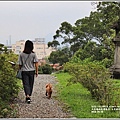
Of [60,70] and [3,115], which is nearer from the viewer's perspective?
[3,115]

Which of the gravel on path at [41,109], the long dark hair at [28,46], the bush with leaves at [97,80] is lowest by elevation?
the gravel on path at [41,109]

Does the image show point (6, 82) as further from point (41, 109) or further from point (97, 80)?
point (97, 80)

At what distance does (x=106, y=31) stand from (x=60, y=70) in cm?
557

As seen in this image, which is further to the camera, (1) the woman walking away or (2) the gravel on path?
(1) the woman walking away

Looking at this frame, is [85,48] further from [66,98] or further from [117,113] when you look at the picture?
[117,113]

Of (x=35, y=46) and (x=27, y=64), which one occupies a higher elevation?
(x=35, y=46)

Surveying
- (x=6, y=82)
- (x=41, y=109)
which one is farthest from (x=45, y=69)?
(x=41, y=109)

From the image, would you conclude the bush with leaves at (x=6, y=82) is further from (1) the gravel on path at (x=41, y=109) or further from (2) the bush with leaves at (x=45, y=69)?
(2) the bush with leaves at (x=45, y=69)

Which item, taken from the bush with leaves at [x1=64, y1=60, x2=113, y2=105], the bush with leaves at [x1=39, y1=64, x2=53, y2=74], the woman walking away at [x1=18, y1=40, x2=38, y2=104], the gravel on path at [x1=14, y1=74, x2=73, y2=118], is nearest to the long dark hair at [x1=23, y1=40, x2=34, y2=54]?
the woman walking away at [x1=18, y1=40, x2=38, y2=104]

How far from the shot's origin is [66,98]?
28.5ft

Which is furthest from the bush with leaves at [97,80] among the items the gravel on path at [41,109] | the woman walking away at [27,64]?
the woman walking away at [27,64]

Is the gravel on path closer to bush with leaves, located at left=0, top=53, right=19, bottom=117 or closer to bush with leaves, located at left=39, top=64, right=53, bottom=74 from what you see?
bush with leaves, located at left=0, top=53, right=19, bottom=117

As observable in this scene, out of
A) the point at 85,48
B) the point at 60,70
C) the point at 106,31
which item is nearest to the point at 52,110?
the point at 60,70

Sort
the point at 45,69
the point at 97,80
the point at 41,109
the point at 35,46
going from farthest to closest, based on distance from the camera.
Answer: the point at 45,69 < the point at 35,46 < the point at 97,80 < the point at 41,109
